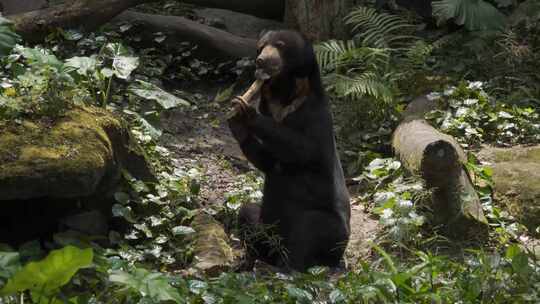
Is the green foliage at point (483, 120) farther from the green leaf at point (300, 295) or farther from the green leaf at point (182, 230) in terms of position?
the green leaf at point (300, 295)

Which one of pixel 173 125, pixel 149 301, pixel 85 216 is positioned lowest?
pixel 173 125

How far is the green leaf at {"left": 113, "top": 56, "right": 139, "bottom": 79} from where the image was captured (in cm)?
751

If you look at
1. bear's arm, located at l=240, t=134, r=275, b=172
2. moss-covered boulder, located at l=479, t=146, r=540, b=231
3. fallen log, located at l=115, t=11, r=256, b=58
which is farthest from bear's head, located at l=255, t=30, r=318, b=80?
fallen log, located at l=115, t=11, r=256, b=58

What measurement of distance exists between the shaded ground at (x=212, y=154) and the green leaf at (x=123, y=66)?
3.30 ft

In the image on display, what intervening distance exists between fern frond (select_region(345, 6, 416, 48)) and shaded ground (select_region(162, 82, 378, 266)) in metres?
1.82

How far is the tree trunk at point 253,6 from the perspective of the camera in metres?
11.7

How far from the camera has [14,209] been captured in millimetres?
6125

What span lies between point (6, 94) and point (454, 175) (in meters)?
3.24

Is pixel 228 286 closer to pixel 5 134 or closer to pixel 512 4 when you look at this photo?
pixel 5 134

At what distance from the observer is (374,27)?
35.2ft

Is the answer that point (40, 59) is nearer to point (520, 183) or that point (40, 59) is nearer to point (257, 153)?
point (257, 153)

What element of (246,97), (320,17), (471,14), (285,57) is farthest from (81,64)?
(471,14)

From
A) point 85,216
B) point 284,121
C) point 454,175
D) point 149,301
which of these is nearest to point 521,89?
point 454,175

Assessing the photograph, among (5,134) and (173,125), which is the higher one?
(5,134)
